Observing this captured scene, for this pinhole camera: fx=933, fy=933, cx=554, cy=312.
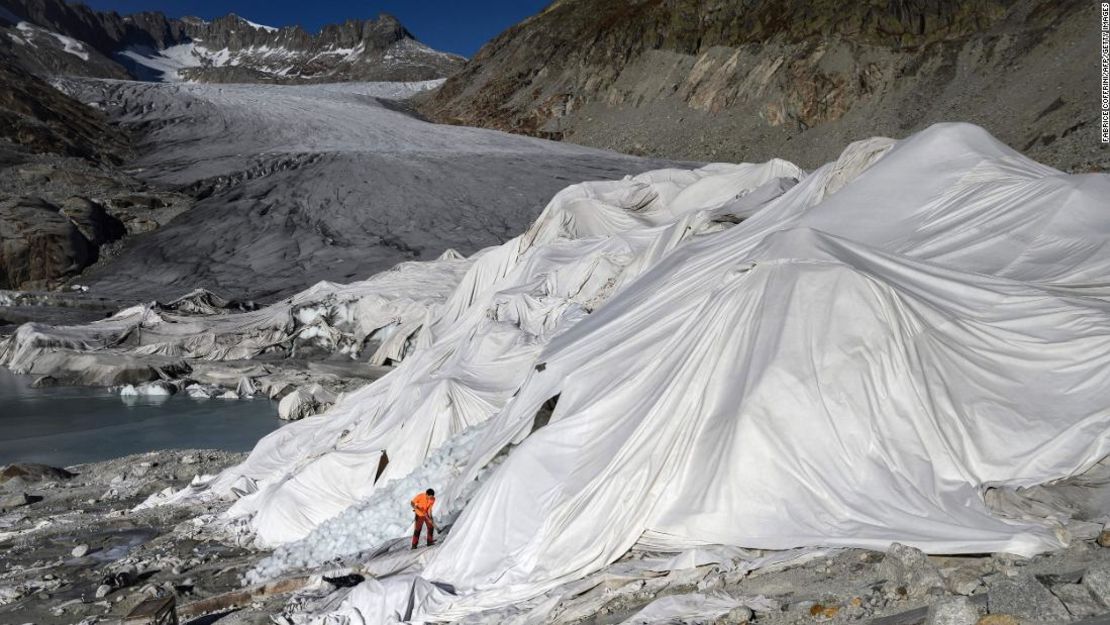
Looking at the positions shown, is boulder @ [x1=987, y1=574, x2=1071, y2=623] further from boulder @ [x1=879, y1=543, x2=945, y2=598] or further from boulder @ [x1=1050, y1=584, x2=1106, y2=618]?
boulder @ [x1=879, y1=543, x2=945, y2=598]

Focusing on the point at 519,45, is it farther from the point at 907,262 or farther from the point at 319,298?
the point at 907,262

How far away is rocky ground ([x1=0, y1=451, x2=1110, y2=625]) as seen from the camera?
450 centimetres

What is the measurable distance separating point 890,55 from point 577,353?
42573mm

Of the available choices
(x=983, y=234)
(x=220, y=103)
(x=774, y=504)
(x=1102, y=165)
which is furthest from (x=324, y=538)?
(x=220, y=103)

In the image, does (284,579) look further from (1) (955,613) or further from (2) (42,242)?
(2) (42,242)

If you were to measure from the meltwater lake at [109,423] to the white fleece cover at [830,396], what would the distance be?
386 inches

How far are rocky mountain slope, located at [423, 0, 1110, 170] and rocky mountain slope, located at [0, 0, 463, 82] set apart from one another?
48884 mm

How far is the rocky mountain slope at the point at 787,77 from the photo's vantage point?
120 feet

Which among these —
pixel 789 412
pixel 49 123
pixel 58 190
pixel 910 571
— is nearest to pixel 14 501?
pixel 789 412

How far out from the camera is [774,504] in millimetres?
6766

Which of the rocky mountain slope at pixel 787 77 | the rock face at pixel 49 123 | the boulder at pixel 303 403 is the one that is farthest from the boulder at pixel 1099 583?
the rock face at pixel 49 123

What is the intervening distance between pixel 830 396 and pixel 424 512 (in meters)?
4.10

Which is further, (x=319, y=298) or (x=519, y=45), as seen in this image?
(x=519, y=45)

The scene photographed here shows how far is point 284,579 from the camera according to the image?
939 cm
